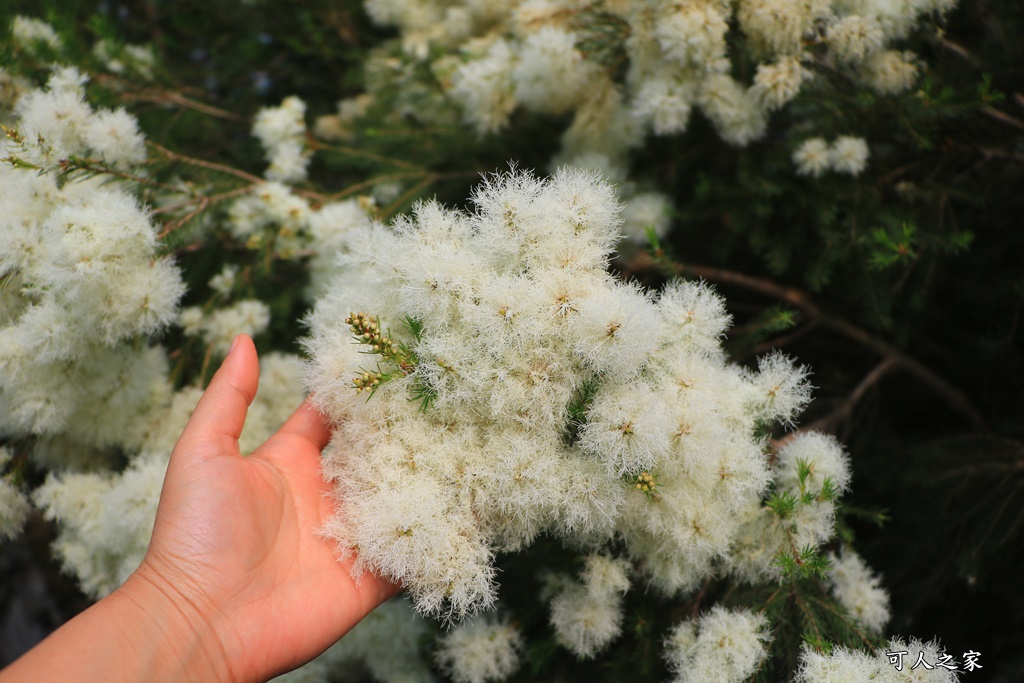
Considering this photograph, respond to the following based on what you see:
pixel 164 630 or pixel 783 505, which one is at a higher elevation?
pixel 783 505

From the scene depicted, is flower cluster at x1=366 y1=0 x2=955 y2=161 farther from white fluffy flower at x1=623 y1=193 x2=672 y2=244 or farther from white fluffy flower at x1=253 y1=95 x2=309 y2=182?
white fluffy flower at x1=253 y1=95 x2=309 y2=182

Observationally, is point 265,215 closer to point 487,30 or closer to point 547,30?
point 547,30

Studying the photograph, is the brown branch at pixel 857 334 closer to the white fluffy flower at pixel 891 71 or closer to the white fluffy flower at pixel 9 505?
the white fluffy flower at pixel 891 71

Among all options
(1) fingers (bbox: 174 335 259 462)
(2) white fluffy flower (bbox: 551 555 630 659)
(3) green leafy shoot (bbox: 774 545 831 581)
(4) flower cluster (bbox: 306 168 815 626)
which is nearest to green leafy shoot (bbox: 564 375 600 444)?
(4) flower cluster (bbox: 306 168 815 626)

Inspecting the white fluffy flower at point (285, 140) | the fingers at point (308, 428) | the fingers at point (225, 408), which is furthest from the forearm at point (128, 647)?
the white fluffy flower at point (285, 140)

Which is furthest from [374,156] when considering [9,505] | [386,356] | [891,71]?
[891,71]

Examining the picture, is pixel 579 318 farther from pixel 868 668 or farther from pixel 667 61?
pixel 667 61

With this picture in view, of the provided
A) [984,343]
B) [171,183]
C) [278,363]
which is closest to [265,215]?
[171,183]

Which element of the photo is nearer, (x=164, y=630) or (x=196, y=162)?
(x=164, y=630)
